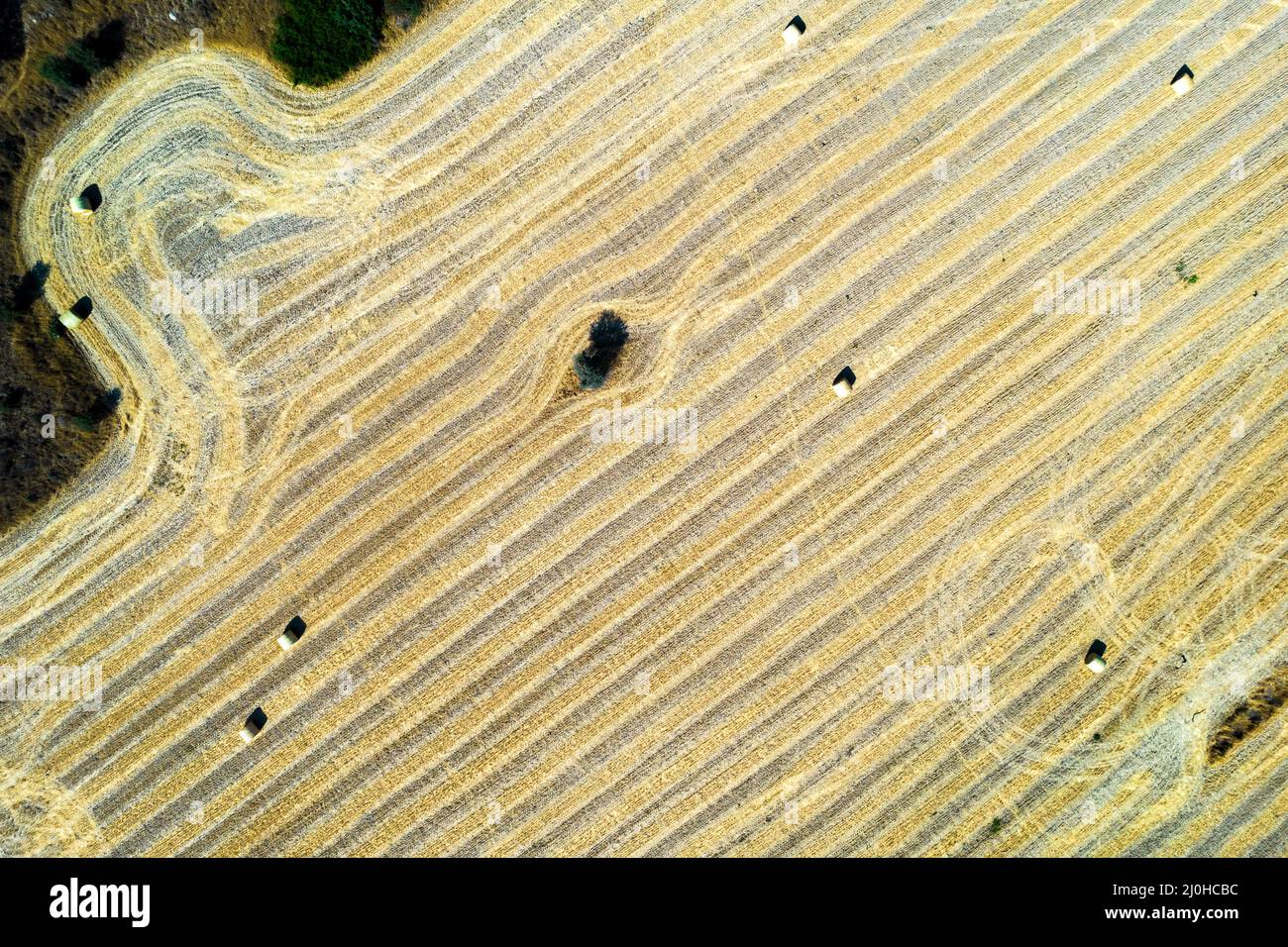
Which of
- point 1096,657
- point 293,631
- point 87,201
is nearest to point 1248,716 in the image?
point 1096,657

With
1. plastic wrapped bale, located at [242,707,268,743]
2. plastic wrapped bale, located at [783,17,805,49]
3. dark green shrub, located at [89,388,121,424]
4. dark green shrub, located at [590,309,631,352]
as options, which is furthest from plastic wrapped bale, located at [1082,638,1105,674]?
dark green shrub, located at [89,388,121,424]

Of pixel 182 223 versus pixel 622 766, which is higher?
pixel 182 223

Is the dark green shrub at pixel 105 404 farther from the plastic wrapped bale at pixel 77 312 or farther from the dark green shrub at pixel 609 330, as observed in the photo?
the dark green shrub at pixel 609 330

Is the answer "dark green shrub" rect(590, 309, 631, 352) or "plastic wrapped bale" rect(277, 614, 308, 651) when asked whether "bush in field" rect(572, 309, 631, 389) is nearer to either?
"dark green shrub" rect(590, 309, 631, 352)

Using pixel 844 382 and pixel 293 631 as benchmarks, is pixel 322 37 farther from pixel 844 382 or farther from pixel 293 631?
pixel 844 382

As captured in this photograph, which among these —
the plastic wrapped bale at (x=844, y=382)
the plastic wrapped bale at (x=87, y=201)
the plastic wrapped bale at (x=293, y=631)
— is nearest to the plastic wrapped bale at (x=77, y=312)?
the plastic wrapped bale at (x=87, y=201)
